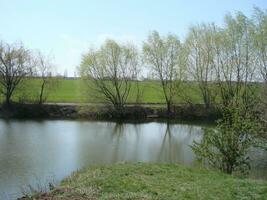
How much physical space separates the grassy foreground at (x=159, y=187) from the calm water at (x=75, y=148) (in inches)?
153

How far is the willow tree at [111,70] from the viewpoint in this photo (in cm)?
5082

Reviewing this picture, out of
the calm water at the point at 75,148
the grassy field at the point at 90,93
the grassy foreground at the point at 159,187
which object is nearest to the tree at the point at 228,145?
the grassy foreground at the point at 159,187

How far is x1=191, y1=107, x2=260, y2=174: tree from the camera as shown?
1633 centimetres

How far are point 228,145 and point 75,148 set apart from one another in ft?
41.0

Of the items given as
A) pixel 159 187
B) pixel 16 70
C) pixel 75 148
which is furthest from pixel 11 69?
pixel 159 187

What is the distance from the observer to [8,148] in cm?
2558

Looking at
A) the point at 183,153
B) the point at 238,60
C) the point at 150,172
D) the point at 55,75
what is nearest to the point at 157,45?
the point at 238,60

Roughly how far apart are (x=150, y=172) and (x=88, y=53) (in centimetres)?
3828

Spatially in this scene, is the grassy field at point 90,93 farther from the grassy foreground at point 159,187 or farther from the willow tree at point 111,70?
the grassy foreground at point 159,187

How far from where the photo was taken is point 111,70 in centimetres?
5150

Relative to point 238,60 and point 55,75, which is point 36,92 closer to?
point 55,75

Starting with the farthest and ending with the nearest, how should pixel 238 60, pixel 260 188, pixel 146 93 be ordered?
pixel 146 93
pixel 238 60
pixel 260 188

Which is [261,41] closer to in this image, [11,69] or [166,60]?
[166,60]

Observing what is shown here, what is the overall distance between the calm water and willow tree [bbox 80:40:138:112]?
360 inches
